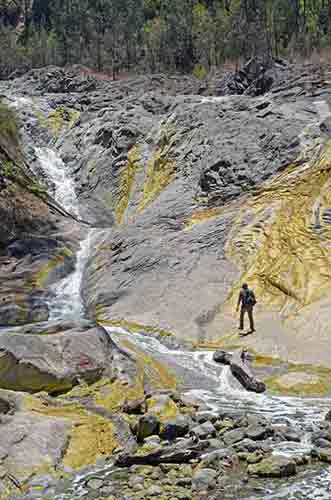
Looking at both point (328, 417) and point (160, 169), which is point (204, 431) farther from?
point (160, 169)

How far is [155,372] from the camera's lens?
2078cm

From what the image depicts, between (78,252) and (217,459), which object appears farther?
(78,252)

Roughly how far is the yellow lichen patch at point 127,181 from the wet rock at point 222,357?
21.2 metres

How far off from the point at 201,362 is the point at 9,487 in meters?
11.3

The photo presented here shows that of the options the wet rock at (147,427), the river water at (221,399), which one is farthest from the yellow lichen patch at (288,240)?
the wet rock at (147,427)

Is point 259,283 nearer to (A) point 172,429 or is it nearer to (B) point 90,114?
(A) point 172,429

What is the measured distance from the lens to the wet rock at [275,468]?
39.7ft

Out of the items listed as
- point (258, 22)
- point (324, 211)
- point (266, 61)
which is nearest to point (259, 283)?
point (324, 211)

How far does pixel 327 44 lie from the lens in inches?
3066

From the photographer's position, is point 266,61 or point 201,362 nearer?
point 201,362

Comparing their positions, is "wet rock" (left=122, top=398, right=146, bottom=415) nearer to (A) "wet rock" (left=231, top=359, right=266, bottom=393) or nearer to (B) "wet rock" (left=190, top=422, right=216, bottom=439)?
(B) "wet rock" (left=190, top=422, right=216, bottom=439)

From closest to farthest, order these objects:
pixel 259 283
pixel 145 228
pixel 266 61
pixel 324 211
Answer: pixel 259 283 → pixel 324 211 → pixel 145 228 → pixel 266 61

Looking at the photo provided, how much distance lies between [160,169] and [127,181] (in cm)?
389

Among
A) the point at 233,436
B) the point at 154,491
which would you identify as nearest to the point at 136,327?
the point at 233,436
